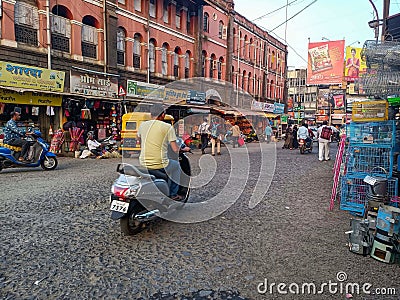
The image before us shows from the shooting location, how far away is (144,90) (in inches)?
814

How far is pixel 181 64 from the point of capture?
977 inches

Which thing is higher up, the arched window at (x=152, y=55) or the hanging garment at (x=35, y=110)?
the arched window at (x=152, y=55)

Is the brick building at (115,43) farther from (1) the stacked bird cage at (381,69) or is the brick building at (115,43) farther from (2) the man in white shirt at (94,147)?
(1) the stacked bird cage at (381,69)

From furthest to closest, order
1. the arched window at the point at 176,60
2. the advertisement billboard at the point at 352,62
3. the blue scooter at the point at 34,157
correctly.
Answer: the advertisement billboard at the point at 352,62 → the arched window at the point at 176,60 → the blue scooter at the point at 34,157

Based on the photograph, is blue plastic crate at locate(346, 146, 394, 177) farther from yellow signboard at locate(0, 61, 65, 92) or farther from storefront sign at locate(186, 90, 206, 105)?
storefront sign at locate(186, 90, 206, 105)

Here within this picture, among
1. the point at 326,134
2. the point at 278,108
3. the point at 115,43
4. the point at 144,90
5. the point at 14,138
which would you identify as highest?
the point at 115,43

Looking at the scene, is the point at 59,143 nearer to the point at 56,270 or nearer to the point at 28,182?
the point at 28,182

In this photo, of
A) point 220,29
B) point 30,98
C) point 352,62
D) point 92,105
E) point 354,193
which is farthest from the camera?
point 352,62

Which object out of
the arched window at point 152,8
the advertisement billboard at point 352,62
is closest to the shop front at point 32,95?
the arched window at point 152,8

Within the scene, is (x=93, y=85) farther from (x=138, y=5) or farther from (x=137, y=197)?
(x=137, y=197)

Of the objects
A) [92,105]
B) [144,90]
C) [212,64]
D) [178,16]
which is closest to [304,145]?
[144,90]

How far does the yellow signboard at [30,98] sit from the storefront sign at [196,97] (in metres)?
9.98

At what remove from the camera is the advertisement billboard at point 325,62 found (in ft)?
127

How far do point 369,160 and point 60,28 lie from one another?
15556mm
